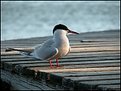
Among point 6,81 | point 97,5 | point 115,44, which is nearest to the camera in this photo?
point 6,81

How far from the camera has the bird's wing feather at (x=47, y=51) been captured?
739cm

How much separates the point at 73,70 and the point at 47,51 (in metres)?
0.56

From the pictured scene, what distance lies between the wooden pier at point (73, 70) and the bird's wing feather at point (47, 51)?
0.43 ft

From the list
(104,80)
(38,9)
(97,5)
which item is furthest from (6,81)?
(97,5)

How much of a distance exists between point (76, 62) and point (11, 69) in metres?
0.87

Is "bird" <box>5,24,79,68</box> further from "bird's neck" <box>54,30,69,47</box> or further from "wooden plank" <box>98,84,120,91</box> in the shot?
"wooden plank" <box>98,84,120,91</box>

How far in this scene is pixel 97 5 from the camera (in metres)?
47.1

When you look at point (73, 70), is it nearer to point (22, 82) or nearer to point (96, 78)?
point (96, 78)

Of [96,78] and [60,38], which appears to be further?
[60,38]

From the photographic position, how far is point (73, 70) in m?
7.07

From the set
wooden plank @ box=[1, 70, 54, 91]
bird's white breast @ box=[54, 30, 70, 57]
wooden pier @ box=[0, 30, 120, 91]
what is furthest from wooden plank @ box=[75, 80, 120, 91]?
bird's white breast @ box=[54, 30, 70, 57]

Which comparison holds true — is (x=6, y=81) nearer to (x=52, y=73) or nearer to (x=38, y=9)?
(x=52, y=73)

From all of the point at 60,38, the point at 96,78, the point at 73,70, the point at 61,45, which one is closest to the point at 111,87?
the point at 96,78

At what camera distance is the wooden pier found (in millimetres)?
6281
